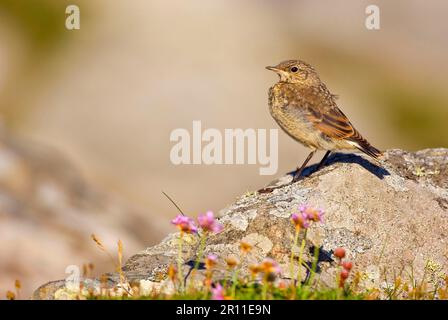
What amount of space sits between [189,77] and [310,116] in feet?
75.3

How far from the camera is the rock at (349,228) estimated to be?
8945mm

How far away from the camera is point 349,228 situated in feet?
31.0

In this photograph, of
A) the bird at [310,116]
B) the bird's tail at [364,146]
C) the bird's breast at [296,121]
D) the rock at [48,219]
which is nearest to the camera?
the bird's tail at [364,146]

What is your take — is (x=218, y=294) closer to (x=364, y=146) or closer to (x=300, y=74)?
(x=364, y=146)

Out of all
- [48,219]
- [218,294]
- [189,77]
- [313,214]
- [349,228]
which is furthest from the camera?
[189,77]

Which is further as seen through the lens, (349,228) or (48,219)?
(48,219)

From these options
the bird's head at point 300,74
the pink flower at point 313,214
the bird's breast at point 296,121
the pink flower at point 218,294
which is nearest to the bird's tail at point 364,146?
the bird's breast at point 296,121

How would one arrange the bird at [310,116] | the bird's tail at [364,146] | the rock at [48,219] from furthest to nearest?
the rock at [48,219] < the bird at [310,116] < the bird's tail at [364,146]

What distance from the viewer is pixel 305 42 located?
38250 millimetres

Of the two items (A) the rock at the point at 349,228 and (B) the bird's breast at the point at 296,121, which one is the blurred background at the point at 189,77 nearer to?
(B) the bird's breast at the point at 296,121

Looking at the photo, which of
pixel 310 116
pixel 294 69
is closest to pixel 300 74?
pixel 294 69
